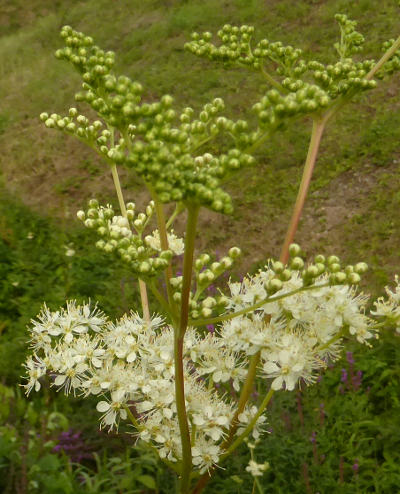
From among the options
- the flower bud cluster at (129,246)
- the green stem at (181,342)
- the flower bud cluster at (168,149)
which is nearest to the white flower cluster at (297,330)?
the green stem at (181,342)

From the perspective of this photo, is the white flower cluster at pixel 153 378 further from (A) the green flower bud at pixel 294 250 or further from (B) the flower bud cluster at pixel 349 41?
(B) the flower bud cluster at pixel 349 41

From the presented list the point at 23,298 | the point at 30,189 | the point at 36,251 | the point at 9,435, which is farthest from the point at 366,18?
the point at 9,435

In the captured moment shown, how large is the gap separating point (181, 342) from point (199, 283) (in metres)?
0.18

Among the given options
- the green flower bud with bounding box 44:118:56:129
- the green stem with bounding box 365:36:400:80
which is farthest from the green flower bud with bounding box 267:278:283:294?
the green flower bud with bounding box 44:118:56:129

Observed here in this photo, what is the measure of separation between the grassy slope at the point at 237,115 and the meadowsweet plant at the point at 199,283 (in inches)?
167

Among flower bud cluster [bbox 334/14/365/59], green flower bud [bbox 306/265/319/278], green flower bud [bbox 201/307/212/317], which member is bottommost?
green flower bud [bbox 201/307/212/317]

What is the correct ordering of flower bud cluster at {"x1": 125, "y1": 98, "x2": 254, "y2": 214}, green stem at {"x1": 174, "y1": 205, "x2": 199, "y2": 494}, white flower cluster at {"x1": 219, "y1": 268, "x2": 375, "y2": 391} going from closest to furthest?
flower bud cluster at {"x1": 125, "y1": 98, "x2": 254, "y2": 214} < green stem at {"x1": 174, "y1": 205, "x2": 199, "y2": 494} < white flower cluster at {"x1": 219, "y1": 268, "x2": 375, "y2": 391}

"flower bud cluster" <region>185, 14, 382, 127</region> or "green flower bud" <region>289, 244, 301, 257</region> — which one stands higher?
"flower bud cluster" <region>185, 14, 382, 127</region>

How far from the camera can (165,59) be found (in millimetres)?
12156

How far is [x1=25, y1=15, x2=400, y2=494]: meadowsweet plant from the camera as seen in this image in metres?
1.40

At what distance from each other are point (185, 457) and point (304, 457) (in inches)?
81.0

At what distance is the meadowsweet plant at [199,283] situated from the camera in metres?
1.40

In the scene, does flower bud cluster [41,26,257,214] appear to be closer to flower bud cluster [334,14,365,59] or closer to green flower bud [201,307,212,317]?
green flower bud [201,307,212,317]

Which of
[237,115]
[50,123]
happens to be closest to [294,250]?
[50,123]
